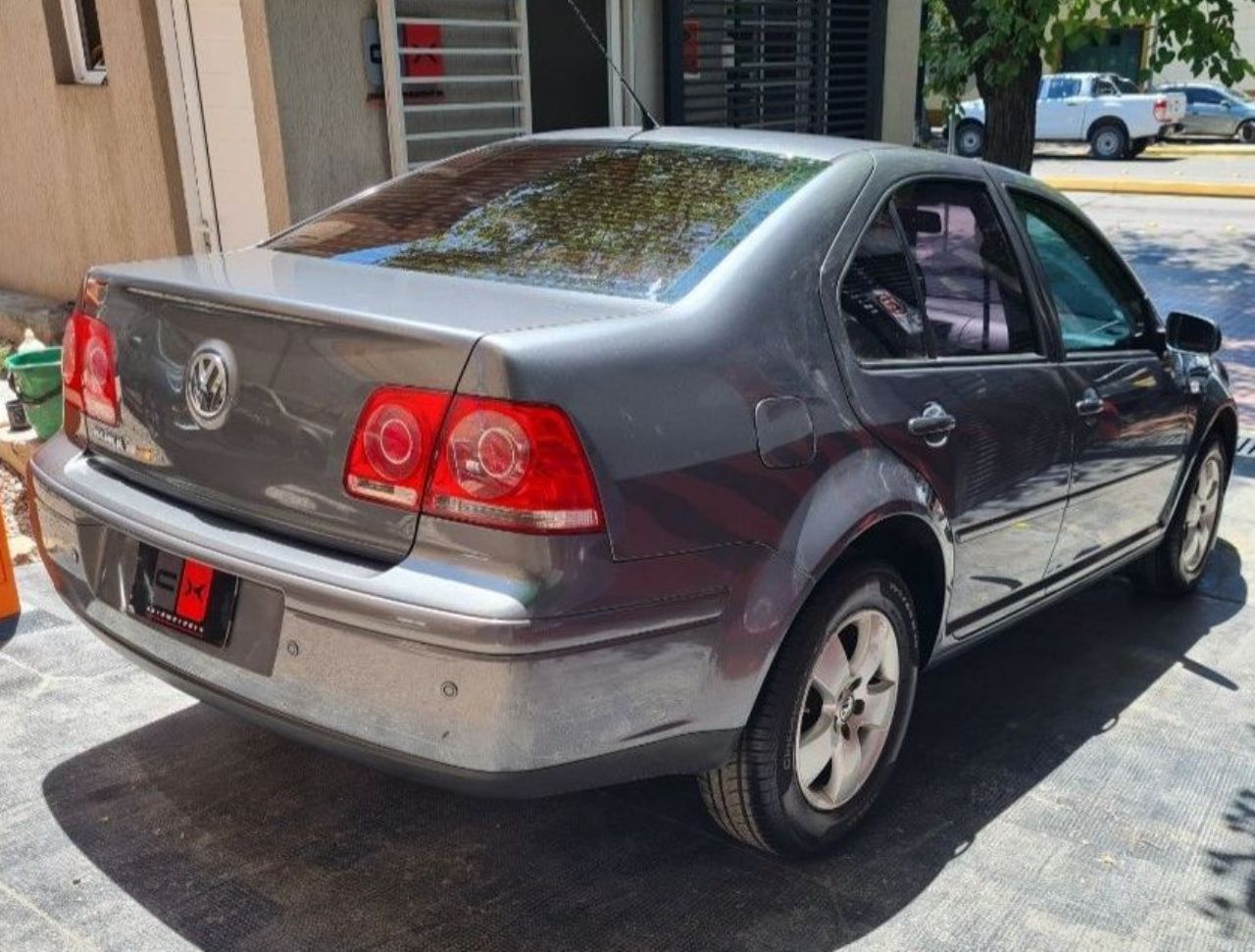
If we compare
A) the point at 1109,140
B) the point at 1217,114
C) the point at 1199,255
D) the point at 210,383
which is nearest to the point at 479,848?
the point at 210,383

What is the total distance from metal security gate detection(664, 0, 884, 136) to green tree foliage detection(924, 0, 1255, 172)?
175 cm

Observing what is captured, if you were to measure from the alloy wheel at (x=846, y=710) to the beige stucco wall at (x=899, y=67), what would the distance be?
29.7 ft

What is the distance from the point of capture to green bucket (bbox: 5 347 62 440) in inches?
217

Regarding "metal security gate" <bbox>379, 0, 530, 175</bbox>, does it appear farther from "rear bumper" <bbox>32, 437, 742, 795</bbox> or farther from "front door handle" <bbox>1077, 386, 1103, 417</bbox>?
"rear bumper" <bbox>32, 437, 742, 795</bbox>

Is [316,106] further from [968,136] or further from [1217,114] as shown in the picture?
[1217,114]

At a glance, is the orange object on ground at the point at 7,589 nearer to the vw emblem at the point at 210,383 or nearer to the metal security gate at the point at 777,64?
the vw emblem at the point at 210,383

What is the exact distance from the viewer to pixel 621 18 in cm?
827

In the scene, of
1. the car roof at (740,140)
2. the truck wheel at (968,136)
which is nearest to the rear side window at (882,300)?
the car roof at (740,140)

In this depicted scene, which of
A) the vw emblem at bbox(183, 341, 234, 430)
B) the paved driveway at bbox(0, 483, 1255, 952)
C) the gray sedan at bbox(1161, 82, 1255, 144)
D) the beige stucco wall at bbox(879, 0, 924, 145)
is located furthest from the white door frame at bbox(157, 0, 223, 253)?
the gray sedan at bbox(1161, 82, 1255, 144)

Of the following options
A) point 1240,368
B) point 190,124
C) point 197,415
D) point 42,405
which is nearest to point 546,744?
point 197,415

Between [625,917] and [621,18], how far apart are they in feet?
21.9

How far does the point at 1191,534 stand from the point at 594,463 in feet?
10.6

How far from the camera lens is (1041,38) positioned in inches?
270

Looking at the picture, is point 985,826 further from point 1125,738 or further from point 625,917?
point 625,917
